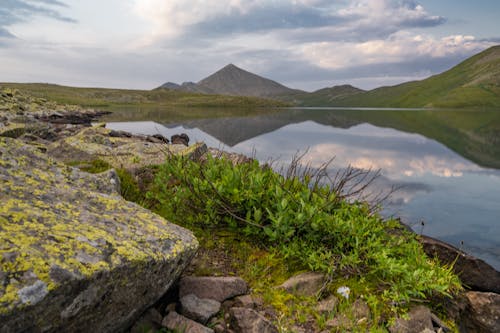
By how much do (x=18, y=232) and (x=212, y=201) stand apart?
423 centimetres

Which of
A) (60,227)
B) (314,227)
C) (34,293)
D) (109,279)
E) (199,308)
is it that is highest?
(60,227)

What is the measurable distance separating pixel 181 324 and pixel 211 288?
92cm

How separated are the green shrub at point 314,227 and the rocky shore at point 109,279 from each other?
42 centimetres

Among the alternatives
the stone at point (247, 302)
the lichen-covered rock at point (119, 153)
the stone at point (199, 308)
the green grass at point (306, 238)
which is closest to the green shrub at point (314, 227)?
the green grass at point (306, 238)

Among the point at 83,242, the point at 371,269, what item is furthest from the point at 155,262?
the point at 371,269

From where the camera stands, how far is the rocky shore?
10.3 feet

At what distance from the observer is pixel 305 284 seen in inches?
232

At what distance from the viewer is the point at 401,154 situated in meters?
33.0

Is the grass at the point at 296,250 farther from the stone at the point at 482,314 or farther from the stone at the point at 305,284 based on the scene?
the stone at the point at 482,314

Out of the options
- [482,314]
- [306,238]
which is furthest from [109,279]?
[482,314]

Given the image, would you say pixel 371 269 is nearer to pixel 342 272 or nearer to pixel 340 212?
pixel 342 272

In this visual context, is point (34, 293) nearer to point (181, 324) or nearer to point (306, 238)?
point (181, 324)

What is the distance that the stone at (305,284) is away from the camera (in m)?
5.79

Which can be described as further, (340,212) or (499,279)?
(499,279)
